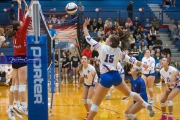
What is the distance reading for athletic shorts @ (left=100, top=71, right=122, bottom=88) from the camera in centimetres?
693

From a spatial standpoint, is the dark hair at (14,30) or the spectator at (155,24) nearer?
the dark hair at (14,30)

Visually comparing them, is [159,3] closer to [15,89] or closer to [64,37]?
[64,37]

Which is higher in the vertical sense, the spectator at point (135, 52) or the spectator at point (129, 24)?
the spectator at point (129, 24)

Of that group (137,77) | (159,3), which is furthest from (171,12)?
(137,77)

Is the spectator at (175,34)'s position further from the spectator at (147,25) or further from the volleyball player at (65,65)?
the volleyball player at (65,65)

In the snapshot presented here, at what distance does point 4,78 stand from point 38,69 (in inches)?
479

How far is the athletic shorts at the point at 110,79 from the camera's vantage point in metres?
6.93

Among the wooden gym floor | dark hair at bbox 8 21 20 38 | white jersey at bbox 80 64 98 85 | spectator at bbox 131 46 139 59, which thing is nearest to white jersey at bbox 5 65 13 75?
the wooden gym floor

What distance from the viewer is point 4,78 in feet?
58.2

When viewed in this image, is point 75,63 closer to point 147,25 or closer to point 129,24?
point 129,24

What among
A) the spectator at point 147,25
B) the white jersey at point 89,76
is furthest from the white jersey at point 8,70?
the spectator at point 147,25

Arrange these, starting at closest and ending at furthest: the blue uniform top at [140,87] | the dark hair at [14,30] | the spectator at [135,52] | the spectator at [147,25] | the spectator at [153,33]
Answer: the blue uniform top at [140,87]
the dark hair at [14,30]
the spectator at [135,52]
the spectator at [153,33]
the spectator at [147,25]

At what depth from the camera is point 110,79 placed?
6922mm

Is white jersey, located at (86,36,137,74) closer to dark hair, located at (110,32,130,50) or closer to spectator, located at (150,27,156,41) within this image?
dark hair, located at (110,32,130,50)
